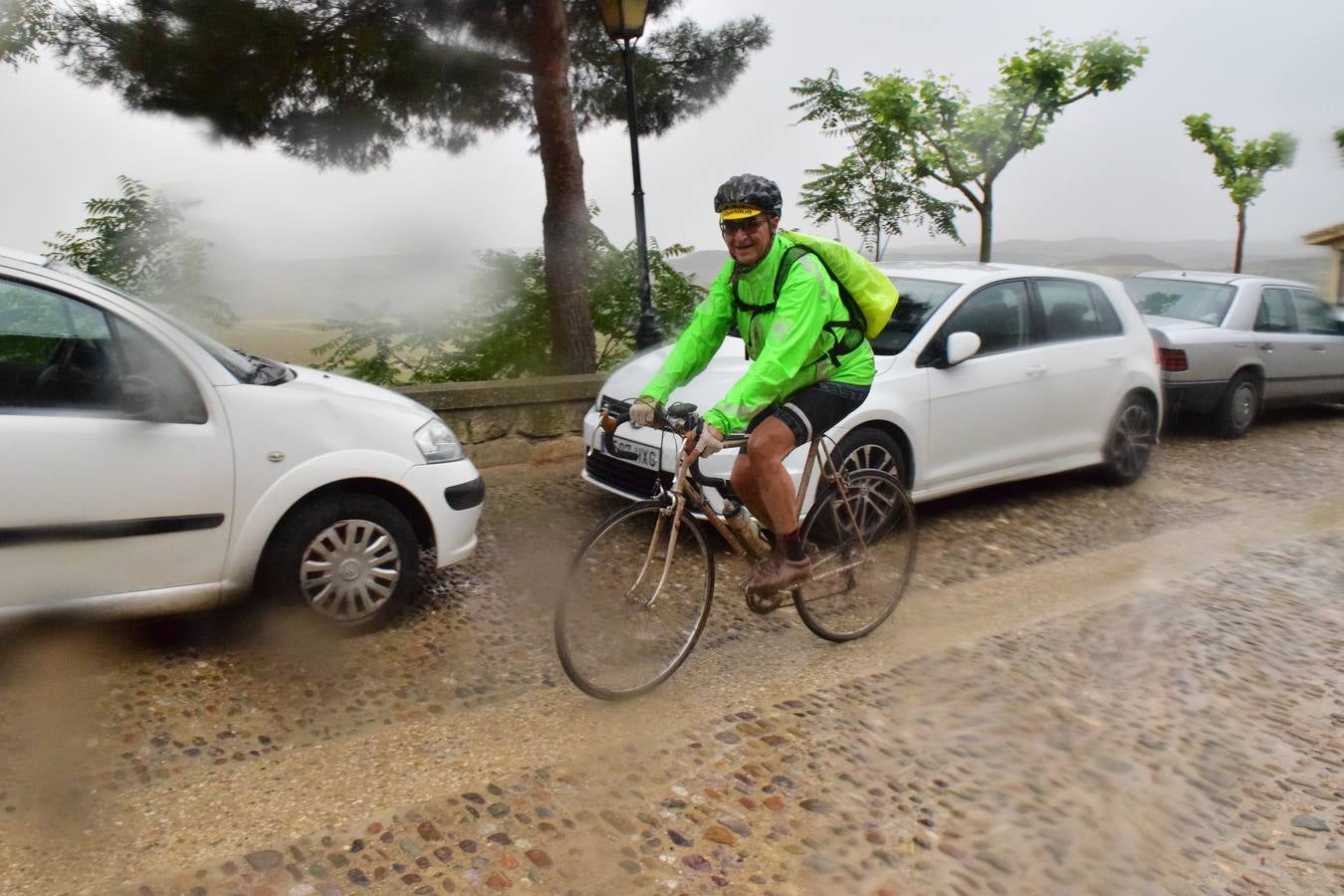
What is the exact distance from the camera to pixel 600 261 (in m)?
10.1

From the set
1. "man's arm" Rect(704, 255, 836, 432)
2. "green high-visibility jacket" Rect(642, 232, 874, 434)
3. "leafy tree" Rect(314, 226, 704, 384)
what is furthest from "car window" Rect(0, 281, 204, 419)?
"leafy tree" Rect(314, 226, 704, 384)

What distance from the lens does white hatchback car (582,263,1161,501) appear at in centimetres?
628

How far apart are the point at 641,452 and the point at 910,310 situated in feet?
6.52

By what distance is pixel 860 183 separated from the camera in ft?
48.8

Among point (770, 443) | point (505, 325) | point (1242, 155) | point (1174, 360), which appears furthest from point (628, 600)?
point (1242, 155)

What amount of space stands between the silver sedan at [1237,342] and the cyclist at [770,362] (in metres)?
6.98

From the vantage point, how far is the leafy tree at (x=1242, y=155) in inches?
969

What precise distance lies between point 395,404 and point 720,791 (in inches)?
93.6

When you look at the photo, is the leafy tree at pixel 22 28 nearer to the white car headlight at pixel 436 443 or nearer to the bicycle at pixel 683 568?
the white car headlight at pixel 436 443

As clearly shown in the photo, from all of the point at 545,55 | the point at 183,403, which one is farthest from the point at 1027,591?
the point at 545,55

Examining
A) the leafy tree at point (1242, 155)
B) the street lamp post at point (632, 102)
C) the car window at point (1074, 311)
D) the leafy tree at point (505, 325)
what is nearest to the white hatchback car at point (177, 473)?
the street lamp post at point (632, 102)

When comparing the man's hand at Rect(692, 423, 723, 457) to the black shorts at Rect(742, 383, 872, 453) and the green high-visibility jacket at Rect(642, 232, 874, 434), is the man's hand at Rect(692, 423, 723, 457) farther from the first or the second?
the black shorts at Rect(742, 383, 872, 453)

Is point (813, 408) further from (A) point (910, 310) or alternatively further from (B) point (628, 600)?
(A) point (910, 310)

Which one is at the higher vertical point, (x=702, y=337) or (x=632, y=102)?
(x=632, y=102)
